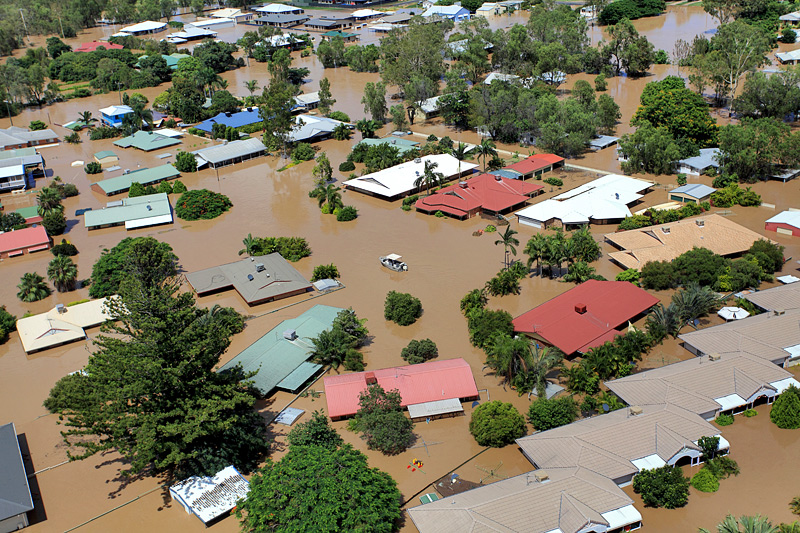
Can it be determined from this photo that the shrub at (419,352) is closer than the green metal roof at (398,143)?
Yes

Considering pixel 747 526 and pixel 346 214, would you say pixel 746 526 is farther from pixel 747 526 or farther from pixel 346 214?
pixel 346 214

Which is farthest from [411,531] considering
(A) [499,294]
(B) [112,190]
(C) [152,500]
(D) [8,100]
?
(D) [8,100]

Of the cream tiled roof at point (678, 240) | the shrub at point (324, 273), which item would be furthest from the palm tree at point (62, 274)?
the cream tiled roof at point (678, 240)

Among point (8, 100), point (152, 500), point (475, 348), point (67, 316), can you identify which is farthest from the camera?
point (8, 100)

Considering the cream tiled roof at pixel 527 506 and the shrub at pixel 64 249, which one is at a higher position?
the cream tiled roof at pixel 527 506

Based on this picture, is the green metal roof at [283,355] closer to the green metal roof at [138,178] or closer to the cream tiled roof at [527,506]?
the cream tiled roof at [527,506]

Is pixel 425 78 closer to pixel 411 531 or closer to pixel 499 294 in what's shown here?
pixel 499 294
